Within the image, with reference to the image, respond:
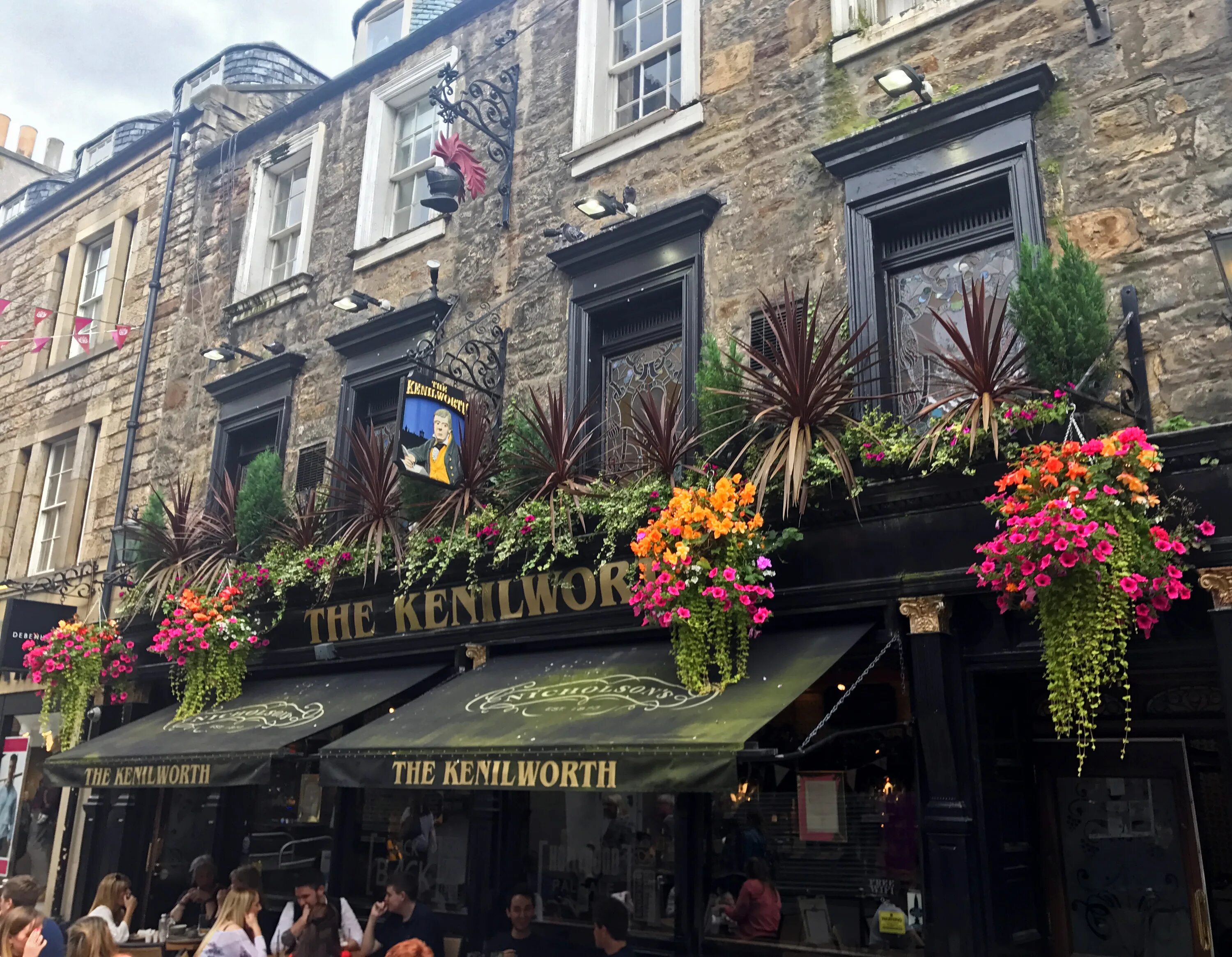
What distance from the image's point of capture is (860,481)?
22.7 feet

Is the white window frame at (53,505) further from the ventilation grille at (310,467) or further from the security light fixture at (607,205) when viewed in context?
the security light fixture at (607,205)

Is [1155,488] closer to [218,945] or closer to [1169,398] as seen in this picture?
[1169,398]

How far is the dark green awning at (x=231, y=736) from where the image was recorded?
8461mm

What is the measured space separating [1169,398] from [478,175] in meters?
6.79

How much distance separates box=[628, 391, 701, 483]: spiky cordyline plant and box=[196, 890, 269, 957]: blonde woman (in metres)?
4.08

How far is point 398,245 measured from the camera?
1148cm

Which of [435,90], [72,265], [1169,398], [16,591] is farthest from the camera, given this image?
[72,265]

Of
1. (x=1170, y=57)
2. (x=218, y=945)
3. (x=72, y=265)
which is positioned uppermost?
(x=72, y=265)

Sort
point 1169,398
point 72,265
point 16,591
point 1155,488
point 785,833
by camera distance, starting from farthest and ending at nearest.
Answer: point 72,265 < point 16,591 < point 785,833 < point 1169,398 < point 1155,488

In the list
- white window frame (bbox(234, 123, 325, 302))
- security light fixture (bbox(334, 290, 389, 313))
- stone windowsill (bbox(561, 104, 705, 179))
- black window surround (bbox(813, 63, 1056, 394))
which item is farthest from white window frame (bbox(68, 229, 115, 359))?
black window surround (bbox(813, 63, 1056, 394))

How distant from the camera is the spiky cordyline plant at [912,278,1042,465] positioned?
6320 millimetres

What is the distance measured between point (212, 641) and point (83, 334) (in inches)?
290

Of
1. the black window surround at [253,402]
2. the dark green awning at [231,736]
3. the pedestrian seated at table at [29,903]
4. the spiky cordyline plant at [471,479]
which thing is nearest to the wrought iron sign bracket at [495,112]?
the spiky cordyline plant at [471,479]

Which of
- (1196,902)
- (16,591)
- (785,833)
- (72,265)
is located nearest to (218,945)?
(785,833)
